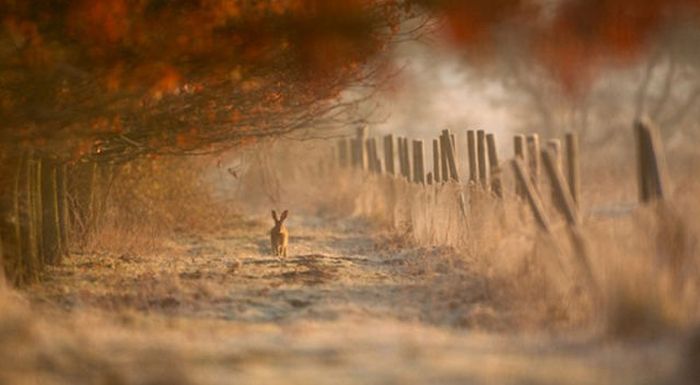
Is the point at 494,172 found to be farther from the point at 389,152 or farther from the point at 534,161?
the point at 389,152

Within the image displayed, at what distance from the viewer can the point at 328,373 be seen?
6.98 meters

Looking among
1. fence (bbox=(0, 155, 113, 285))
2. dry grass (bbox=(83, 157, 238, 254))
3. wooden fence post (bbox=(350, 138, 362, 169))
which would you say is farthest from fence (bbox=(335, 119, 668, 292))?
fence (bbox=(0, 155, 113, 285))

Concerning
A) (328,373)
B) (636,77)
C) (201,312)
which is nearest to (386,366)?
(328,373)

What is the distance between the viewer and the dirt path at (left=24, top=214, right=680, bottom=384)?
6928mm

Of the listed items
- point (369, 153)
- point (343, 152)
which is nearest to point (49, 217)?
point (369, 153)

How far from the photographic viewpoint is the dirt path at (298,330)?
22.7 ft

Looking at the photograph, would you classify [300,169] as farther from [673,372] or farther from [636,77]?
[673,372]

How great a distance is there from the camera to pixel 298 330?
8.69 meters

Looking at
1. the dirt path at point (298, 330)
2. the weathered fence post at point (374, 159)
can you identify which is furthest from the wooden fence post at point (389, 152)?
the dirt path at point (298, 330)

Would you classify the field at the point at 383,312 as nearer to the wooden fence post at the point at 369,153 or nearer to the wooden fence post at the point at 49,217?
the wooden fence post at the point at 49,217

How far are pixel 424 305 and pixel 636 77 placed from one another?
79.5 feet

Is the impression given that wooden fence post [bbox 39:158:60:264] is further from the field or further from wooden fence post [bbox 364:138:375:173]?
wooden fence post [bbox 364:138:375:173]

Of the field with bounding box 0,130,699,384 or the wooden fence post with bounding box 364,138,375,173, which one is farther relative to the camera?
the wooden fence post with bounding box 364,138,375,173

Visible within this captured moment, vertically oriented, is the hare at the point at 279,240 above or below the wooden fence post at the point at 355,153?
below
